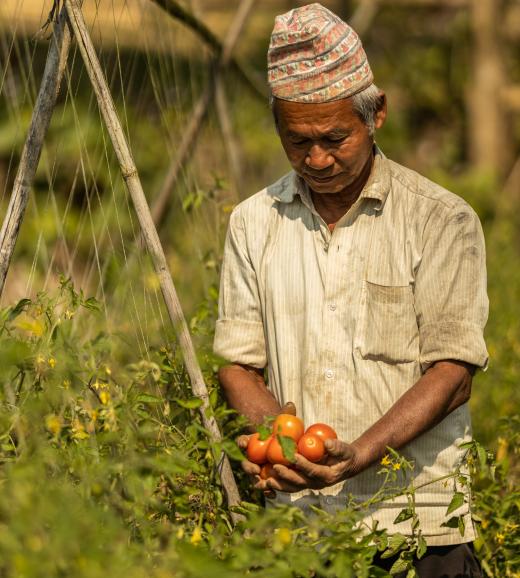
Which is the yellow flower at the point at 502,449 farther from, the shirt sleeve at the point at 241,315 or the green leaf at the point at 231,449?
the green leaf at the point at 231,449

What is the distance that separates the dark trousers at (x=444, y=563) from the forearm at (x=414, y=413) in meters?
0.39

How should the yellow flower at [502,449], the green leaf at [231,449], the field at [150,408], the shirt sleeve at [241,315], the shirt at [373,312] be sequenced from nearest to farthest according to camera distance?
1. the field at [150,408]
2. the green leaf at [231,449]
3. the shirt at [373,312]
4. the shirt sleeve at [241,315]
5. the yellow flower at [502,449]

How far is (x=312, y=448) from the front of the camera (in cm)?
254

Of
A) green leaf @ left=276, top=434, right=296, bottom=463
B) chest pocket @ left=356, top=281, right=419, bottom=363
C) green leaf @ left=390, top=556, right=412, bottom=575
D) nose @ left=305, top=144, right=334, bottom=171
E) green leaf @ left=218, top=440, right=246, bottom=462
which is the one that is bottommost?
green leaf @ left=390, top=556, right=412, bottom=575

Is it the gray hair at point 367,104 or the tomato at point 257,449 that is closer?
the tomato at point 257,449

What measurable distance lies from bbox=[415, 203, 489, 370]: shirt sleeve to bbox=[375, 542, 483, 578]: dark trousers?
1.76ft

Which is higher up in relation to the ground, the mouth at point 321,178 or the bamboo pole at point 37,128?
the bamboo pole at point 37,128

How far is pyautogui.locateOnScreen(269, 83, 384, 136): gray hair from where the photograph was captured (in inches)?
109

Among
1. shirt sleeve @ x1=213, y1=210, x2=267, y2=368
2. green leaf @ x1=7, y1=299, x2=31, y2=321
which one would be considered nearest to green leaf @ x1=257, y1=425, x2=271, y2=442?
shirt sleeve @ x1=213, y1=210, x2=267, y2=368

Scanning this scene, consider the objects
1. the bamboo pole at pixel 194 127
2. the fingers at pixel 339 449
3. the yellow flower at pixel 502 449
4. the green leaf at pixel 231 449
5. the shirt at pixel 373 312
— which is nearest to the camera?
the green leaf at pixel 231 449

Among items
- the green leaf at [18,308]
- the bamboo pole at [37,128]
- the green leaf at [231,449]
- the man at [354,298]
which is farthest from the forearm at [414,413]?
the bamboo pole at [37,128]

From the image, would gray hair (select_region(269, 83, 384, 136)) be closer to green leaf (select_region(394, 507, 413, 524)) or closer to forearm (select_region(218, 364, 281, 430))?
forearm (select_region(218, 364, 281, 430))

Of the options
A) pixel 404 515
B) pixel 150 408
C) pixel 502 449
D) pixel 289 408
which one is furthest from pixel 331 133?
pixel 502 449

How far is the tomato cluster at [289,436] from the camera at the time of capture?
2555mm
